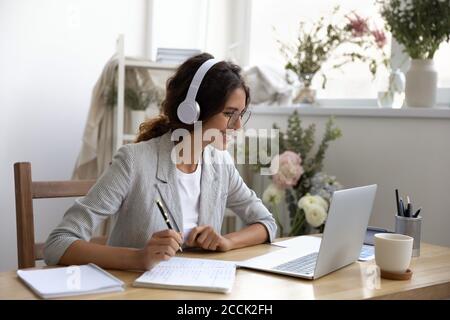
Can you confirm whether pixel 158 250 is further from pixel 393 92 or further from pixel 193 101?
pixel 393 92

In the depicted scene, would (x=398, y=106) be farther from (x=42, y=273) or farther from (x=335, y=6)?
(x=42, y=273)

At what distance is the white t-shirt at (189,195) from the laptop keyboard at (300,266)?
37 cm

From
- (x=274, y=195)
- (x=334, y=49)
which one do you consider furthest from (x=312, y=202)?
(x=334, y=49)

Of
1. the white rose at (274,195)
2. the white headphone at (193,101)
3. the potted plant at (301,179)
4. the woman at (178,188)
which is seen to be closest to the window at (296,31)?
the potted plant at (301,179)

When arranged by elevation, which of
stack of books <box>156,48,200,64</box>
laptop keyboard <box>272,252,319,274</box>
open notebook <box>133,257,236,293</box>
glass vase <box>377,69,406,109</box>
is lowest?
laptop keyboard <box>272,252,319,274</box>

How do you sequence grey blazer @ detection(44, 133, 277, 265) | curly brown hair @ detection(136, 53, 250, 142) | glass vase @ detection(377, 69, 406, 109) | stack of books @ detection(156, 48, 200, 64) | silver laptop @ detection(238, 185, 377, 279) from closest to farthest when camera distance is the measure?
silver laptop @ detection(238, 185, 377, 279), grey blazer @ detection(44, 133, 277, 265), curly brown hair @ detection(136, 53, 250, 142), glass vase @ detection(377, 69, 406, 109), stack of books @ detection(156, 48, 200, 64)

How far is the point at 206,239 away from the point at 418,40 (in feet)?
4.10

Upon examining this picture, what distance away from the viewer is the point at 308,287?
4.26 ft

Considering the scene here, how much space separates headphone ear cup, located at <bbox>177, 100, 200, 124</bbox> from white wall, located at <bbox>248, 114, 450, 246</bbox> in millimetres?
978

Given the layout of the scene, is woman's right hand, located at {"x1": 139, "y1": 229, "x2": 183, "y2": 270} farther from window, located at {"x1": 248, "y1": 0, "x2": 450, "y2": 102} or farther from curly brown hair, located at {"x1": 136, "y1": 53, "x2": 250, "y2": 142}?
window, located at {"x1": 248, "y1": 0, "x2": 450, "y2": 102}

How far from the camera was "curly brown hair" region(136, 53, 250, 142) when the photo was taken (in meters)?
1.72

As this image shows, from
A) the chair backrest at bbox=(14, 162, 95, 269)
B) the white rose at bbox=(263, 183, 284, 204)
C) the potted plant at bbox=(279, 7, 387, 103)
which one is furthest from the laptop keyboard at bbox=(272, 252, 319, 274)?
the potted plant at bbox=(279, 7, 387, 103)

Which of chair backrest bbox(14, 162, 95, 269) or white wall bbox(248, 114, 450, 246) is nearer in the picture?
chair backrest bbox(14, 162, 95, 269)
